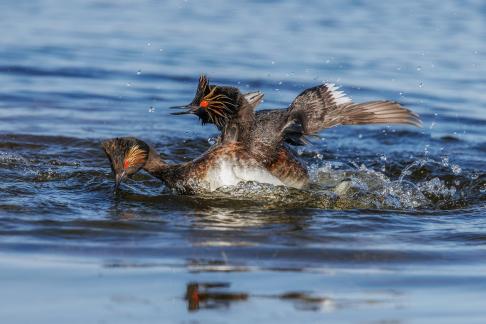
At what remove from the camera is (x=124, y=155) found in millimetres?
9055

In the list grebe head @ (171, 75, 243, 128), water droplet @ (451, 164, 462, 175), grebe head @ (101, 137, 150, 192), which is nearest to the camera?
grebe head @ (101, 137, 150, 192)

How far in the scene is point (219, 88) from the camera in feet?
30.8

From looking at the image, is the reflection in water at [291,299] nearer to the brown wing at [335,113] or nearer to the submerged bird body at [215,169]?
the submerged bird body at [215,169]

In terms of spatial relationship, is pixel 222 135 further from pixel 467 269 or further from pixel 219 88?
→ pixel 467 269

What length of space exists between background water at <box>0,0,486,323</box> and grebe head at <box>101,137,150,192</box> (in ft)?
0.81

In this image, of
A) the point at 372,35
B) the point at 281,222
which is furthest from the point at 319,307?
the point at 372,35

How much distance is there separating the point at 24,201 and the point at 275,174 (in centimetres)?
228

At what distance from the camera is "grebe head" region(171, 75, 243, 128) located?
9.31 meters

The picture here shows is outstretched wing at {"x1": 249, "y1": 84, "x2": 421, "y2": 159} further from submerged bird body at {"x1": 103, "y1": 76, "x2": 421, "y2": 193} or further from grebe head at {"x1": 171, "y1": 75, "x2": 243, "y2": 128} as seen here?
grebe head at {"x1": 171, "y1": 75, "x2": 243, "y2": 128}

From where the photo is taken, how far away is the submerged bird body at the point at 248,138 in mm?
9055

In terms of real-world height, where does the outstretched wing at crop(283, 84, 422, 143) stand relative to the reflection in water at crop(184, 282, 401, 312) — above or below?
above

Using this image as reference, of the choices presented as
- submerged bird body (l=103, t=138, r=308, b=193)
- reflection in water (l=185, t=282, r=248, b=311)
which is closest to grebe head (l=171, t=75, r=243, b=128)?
submerged bird body (l=103, t=138, r=308, b=193)

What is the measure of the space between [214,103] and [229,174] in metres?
0.75

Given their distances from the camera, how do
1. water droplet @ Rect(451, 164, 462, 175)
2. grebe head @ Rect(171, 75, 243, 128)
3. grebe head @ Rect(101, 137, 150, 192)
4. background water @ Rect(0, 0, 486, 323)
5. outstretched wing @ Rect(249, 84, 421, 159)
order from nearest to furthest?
1. background water @ Rect(0, 0, 486, 323)
2. grebe head @ Rect(101, 137, 150, 192)
3. grebe head @ Rect(171, 75, 243, 128)
4. outstretched wing @ Rect(249, 84, 421, 159)
5. water droplet @ Rect(451, 164, 462, 175)
